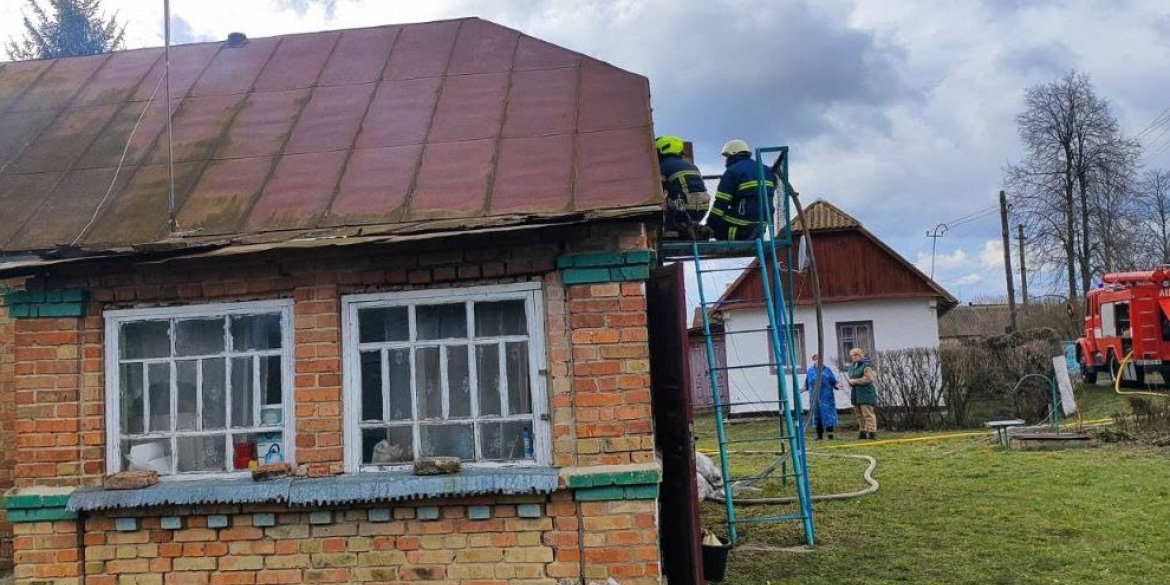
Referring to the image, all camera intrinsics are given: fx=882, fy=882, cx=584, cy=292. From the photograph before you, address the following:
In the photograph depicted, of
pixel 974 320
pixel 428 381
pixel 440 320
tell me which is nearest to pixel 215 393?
pixel 428 381

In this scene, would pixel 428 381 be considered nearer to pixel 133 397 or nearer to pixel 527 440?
pixel 527 440

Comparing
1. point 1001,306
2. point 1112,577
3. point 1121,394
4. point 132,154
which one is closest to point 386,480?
point 132,154

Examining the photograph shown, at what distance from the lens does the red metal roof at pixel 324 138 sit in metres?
5.47

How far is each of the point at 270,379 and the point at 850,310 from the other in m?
17.1

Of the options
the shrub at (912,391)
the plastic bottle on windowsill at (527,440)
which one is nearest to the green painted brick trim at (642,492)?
the plastic bottle on windowsill at (527,440)

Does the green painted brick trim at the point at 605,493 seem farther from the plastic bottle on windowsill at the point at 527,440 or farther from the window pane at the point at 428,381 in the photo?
the window pane at the point at 428,381

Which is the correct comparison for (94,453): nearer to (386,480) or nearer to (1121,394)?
(386,480)

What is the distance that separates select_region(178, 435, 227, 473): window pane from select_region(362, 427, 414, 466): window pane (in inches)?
36.3

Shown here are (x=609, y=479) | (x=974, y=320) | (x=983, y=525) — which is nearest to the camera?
(x=609, y=479)

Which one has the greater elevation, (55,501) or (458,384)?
(458,384)

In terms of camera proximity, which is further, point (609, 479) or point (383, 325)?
point (383, 325)

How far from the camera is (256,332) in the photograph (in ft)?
18.2

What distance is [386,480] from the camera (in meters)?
5.15

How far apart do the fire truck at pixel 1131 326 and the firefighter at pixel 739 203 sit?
14.0 m
